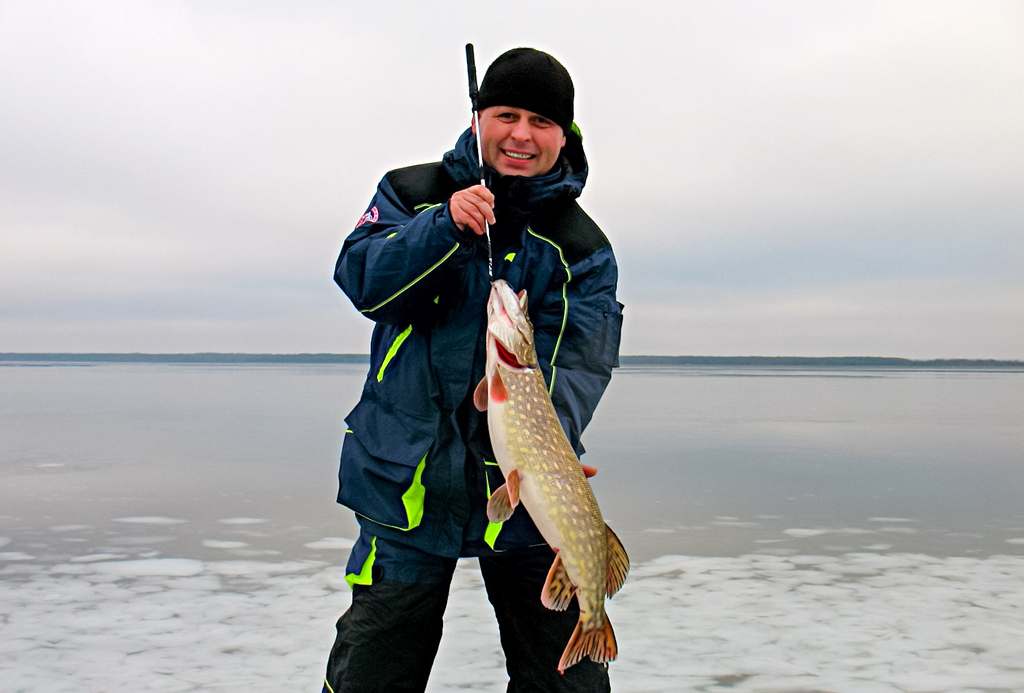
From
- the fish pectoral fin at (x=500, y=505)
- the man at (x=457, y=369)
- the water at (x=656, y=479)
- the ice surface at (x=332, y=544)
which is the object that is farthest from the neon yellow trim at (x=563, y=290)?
the ice surface at (x=332, y=544)

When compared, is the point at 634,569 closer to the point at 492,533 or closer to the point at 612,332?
the point at 612,332

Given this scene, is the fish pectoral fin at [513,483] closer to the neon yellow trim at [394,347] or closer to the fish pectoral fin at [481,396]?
the fish pectoral fin at [481,396]

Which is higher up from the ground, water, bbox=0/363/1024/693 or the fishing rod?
the fishing rod

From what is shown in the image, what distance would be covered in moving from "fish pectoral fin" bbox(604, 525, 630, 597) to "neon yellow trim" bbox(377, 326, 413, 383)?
2.88ft

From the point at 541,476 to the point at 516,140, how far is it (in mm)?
1144

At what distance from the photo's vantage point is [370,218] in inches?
122

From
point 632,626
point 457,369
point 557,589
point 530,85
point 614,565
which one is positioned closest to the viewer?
point 557,589

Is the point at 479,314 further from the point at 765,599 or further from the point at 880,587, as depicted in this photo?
the point at 880,587

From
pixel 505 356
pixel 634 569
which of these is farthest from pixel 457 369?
pixel 634 569

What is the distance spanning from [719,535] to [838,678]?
3.78 metres

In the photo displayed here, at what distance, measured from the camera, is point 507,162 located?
10.5ft

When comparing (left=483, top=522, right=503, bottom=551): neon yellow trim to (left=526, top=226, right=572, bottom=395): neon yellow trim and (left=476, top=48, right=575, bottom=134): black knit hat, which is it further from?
(left=476, top=48, right=575, bottom=134): black knit hat

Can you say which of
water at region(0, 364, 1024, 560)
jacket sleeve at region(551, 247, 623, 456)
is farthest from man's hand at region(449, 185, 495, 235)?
water at region(0, 364, 1024, 560)

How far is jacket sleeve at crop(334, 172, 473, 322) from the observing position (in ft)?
9.22
